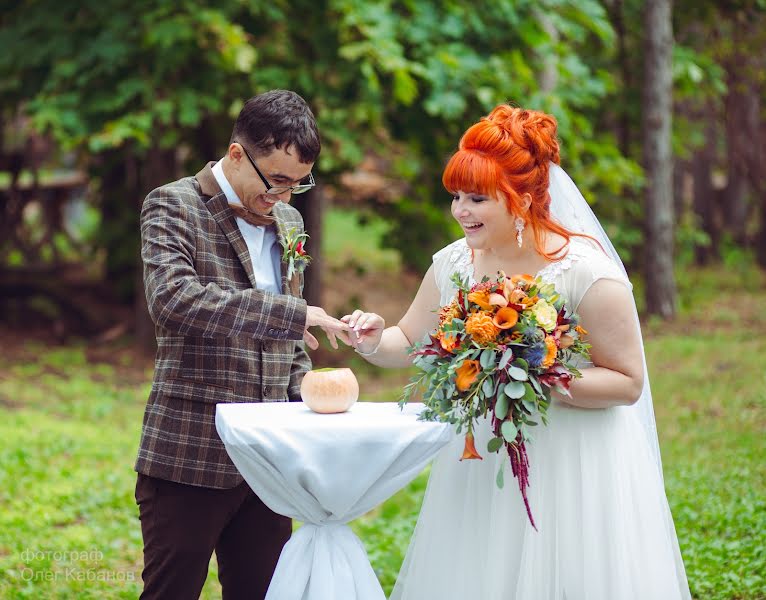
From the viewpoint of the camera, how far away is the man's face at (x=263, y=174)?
3.14 metres

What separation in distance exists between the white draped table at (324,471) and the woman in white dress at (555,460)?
0.42 metres

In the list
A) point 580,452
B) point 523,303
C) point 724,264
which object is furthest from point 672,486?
point 724,264

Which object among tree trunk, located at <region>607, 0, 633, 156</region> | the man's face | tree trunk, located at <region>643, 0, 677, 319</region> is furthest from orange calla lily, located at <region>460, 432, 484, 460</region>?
tree trunk, located at <region>607, 0, 633, 156</region>

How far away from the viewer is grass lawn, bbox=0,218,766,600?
16.6 feet

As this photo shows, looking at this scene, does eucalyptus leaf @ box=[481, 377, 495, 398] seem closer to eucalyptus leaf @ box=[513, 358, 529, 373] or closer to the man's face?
eucalyptus leaf @ box=[513, 358, 529, 373]

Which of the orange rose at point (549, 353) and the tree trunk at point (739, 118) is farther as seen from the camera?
the tree trunk at point (739, 118)

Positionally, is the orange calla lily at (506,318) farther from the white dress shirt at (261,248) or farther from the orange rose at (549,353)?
the white dress shirt at (261,248)

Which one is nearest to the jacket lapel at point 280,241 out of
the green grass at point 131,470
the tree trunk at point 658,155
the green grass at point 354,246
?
the green grass at point 131,470

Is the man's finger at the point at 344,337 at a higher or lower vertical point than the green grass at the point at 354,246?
lower

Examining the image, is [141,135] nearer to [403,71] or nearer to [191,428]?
[403,71]

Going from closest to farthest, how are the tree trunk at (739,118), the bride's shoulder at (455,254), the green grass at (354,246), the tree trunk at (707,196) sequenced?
the bride's shoulder at (455,254) < the green grass at (354,246) < the tree trunk at (739,118) < the tree trunk at (707,196)

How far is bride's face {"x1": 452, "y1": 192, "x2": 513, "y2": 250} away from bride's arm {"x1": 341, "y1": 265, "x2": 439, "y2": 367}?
368 mm

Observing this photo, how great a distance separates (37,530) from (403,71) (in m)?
4.74

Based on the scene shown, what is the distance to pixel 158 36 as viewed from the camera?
823cm
